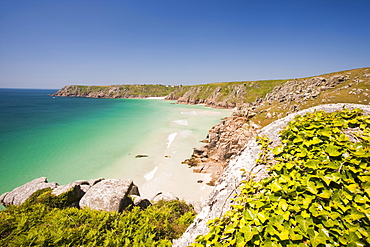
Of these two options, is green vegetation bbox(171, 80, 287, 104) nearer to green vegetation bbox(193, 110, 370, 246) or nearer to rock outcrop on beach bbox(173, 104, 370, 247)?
rock outcrop on beach bbox(173, 104, 370, 247)

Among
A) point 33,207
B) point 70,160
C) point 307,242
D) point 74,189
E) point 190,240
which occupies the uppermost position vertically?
point 307,242

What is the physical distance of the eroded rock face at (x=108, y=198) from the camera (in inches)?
276

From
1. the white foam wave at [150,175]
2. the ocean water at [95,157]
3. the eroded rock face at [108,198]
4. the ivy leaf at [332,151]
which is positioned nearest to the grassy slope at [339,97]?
the ocean water at [95,157]

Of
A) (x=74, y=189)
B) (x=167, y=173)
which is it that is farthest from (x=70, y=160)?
(x=74, y=189)

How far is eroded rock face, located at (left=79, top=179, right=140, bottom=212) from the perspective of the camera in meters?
7.00

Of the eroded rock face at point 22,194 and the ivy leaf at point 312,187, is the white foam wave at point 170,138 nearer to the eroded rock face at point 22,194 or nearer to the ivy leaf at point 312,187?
the eroded rock face at point 22,194

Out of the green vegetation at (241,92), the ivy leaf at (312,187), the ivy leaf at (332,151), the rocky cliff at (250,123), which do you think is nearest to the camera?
the ivy leaf at (312,187)

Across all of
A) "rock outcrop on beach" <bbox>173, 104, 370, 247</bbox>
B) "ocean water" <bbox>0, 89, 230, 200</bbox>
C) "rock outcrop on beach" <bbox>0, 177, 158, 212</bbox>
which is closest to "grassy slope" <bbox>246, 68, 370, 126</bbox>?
"ocean water" <bbox>0, 89, 230, 200</bbox>

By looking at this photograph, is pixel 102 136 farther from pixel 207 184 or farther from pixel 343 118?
pixel 343 118

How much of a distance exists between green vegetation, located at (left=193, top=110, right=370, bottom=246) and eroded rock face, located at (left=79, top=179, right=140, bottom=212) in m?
5.69

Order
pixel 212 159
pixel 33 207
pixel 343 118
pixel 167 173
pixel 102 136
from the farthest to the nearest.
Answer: pixel 102 136
pixel 212 159
pixel 167 173
pixel 33 207
pixel 343 118

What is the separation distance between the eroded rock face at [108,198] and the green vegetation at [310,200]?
5689mm

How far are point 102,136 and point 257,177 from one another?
40.6 m

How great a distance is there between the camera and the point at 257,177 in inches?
143
